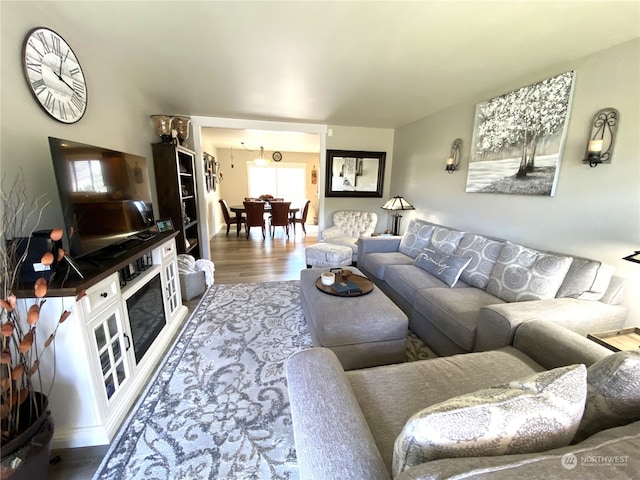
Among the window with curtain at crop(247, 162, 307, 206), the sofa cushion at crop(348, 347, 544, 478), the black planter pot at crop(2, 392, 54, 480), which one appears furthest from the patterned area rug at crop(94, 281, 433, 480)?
the window with curtain at crop(247, 162, 307, 206)

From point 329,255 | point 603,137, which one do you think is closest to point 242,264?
point 329,255

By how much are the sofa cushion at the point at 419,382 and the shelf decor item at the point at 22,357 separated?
129 centimetres

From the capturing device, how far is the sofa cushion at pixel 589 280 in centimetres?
167

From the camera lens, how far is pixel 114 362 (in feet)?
4.81

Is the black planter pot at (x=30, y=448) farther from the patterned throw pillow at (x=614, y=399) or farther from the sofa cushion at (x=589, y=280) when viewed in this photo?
the sofa cushion at (x=589, y=280)

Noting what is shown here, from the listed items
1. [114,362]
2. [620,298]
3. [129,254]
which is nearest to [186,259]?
[129,254]

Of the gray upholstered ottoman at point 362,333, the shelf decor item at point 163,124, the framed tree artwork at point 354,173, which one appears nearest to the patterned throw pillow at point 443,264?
the gray upholstered ottoman at point 362,333

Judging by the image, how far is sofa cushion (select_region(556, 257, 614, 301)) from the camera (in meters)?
1.67

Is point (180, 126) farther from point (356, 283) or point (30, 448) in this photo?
point (30, 448)

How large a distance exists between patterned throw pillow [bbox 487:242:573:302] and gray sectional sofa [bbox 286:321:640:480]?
615 millimetres

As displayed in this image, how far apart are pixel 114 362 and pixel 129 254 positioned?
2.06 feet

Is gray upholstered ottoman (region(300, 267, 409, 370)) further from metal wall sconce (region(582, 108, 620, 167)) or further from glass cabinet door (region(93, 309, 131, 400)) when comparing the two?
metal wall sconce (region(582, 108, 620, 167))

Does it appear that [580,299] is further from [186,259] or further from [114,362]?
[186,259]

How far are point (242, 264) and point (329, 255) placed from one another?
1.60 metres
